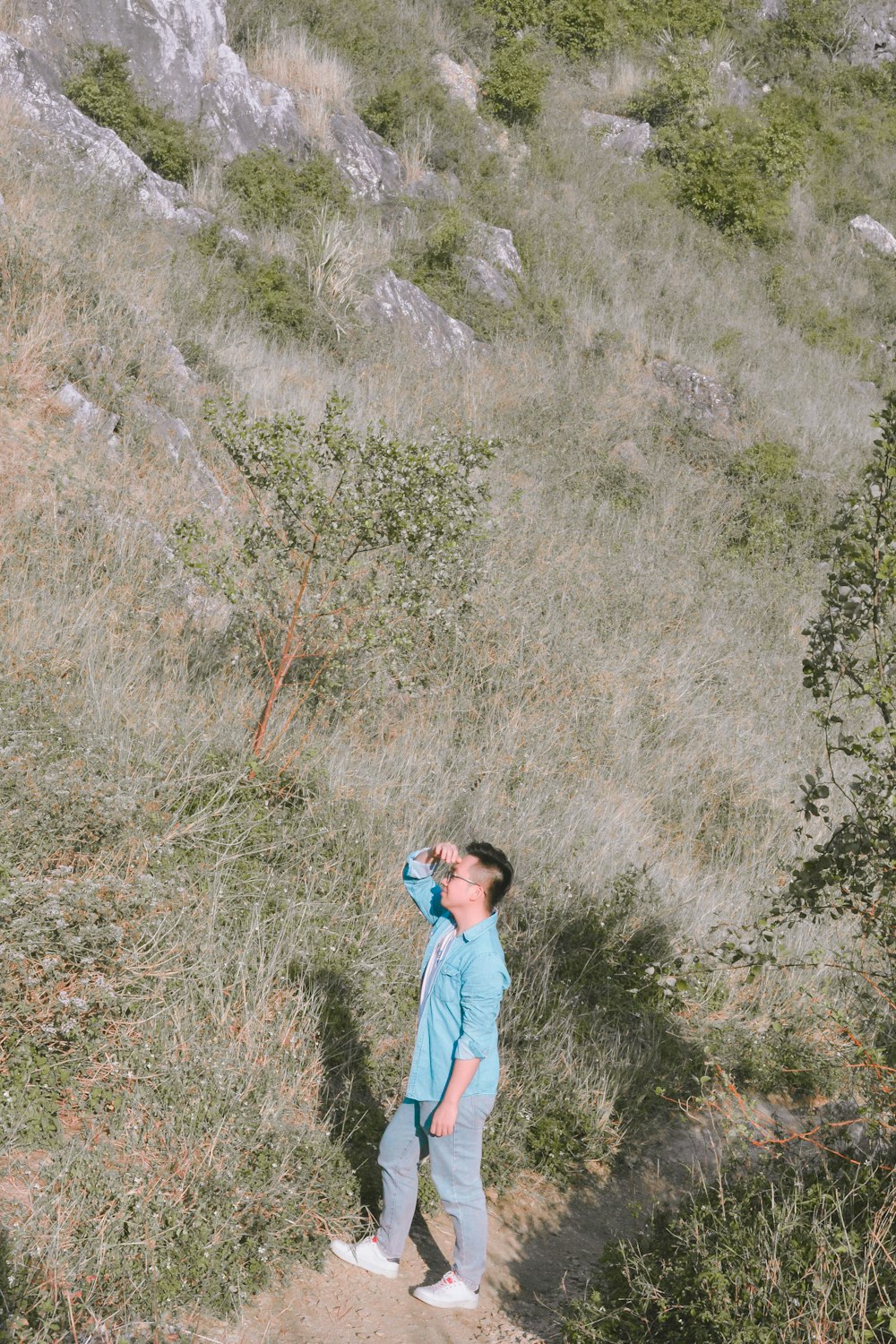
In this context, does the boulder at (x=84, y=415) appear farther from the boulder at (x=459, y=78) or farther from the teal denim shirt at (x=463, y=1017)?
the boulder at (x=459, y=78)

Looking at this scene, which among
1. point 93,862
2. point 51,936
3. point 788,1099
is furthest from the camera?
point 788,1099

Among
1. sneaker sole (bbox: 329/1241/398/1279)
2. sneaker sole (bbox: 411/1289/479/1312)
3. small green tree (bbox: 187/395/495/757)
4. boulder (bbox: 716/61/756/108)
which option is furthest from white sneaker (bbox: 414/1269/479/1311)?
boulder (bbox: 716/61/756/108)

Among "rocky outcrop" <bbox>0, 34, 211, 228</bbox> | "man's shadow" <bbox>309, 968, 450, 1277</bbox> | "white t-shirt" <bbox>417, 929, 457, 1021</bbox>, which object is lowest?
"rocky outcrop" <bbox>0, 34, 211, 228</bbox>

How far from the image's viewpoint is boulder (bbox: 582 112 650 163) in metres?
19.2

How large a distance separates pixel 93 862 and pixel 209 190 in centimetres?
1134

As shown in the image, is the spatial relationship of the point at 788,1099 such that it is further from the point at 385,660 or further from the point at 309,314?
the point at 309,314

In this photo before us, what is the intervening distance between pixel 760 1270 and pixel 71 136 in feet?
41.0

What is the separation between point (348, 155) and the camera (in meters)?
15.1

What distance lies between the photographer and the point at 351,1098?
4129 mm

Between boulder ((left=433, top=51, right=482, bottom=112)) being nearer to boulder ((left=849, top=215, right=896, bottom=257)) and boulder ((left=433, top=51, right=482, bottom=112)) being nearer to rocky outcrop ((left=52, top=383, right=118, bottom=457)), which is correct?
boulder ((left=849, top=215, right=896, bottom=257))

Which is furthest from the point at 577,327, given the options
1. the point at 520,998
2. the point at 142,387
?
the point at 520,998

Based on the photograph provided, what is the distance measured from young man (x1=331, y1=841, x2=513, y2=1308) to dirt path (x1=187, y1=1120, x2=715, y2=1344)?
0.29 feet

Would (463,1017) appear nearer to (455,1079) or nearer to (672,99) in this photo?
(455,1079)

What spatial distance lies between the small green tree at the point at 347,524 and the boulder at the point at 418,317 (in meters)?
7.46
